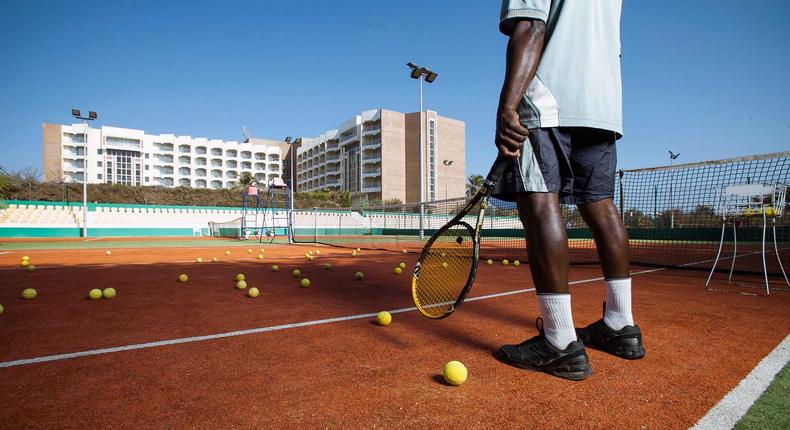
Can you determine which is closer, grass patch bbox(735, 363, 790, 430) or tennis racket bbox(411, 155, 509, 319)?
grass patch bbox(735, 363, 790, 430)

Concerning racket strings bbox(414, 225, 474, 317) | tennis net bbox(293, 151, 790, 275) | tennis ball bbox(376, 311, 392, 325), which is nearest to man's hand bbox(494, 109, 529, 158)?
racket strings bbox(414, 225, 474, 317)

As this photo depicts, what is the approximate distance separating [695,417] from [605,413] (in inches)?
14.5

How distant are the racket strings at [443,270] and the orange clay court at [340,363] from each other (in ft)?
0.90

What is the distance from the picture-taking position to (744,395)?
2.01 m

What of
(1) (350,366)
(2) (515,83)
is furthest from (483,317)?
(2) (515,83)

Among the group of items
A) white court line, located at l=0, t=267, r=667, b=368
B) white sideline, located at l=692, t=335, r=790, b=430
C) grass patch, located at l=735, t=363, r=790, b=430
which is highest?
grass patch, located at l=735, t=363, r=790, b=430

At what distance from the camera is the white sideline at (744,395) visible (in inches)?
69.1

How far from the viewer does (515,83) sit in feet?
7.51

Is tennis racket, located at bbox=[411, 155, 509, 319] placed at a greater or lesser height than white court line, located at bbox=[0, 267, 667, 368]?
greater

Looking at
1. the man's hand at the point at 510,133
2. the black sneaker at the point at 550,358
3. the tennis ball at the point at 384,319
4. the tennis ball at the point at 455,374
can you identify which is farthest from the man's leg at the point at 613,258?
the tennis ball at the point at 384,319

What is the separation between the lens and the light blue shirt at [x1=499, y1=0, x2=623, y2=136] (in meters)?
2.33

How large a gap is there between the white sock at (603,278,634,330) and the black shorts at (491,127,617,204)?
22.2 inches

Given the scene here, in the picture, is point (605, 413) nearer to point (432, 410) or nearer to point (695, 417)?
point (695, 417)

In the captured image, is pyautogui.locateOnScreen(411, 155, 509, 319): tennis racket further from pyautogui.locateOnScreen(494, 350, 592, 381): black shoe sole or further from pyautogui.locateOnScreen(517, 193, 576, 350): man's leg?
pyautogui.locateOnScreen(494, 350, 592, 381): black shoe sole
